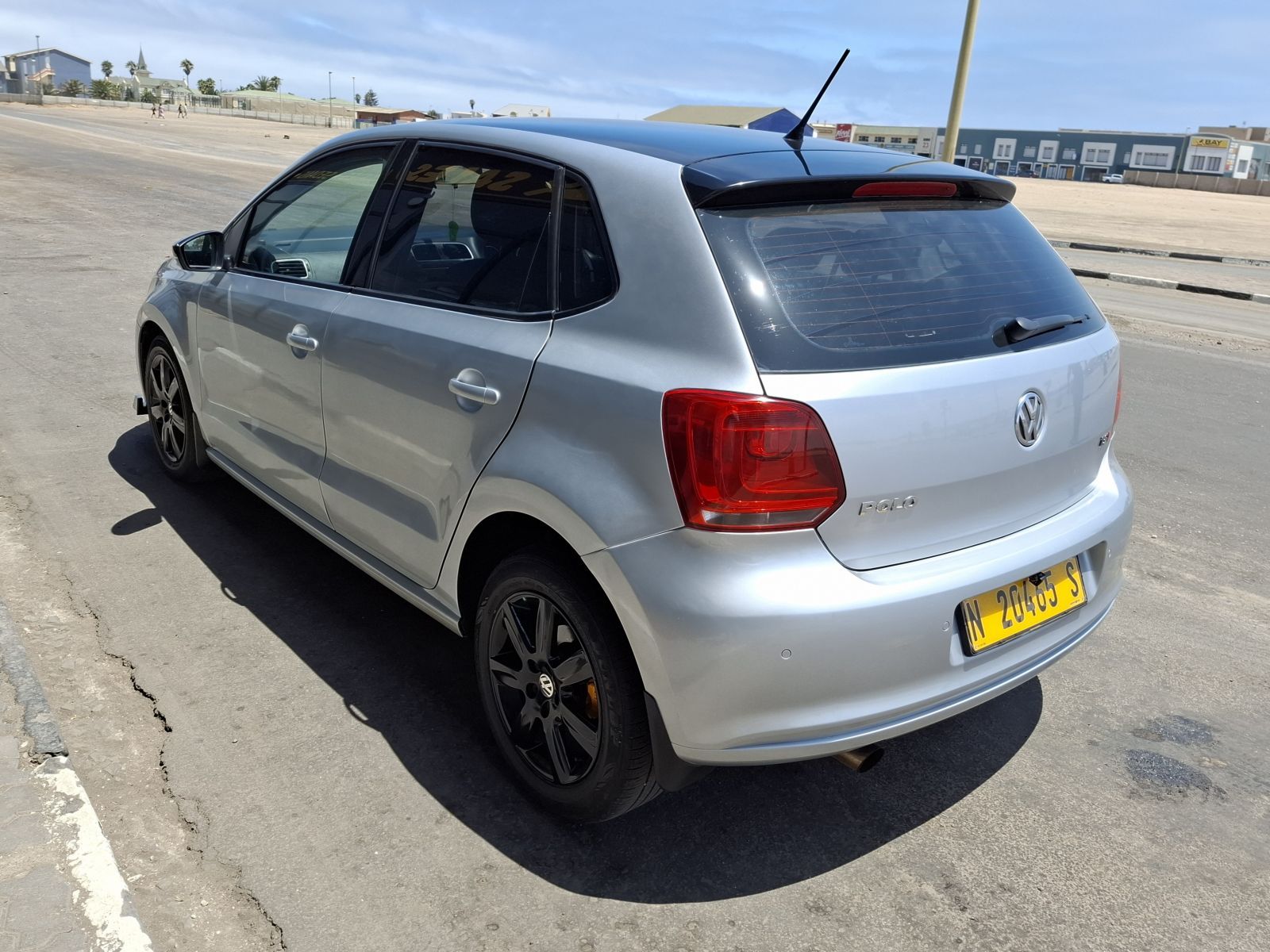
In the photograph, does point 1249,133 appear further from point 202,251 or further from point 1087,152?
point 202,251

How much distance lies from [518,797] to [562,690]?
1.38 ft

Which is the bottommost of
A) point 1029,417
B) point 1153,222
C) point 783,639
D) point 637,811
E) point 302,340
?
point 637,811

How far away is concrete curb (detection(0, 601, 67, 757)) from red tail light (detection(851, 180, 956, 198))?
2781 millimetres

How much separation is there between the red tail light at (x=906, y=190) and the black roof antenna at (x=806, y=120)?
0.34 metres

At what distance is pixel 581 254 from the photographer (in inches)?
109

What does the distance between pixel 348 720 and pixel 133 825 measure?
70 cm

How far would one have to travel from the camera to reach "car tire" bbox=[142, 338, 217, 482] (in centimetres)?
493

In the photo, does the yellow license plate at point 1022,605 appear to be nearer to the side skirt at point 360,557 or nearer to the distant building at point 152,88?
the side skirt at point 360,557

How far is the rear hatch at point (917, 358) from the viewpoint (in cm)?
237

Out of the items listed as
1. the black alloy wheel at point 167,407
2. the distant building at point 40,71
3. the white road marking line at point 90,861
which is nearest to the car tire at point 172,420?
the black alloy wheel at point 167,407

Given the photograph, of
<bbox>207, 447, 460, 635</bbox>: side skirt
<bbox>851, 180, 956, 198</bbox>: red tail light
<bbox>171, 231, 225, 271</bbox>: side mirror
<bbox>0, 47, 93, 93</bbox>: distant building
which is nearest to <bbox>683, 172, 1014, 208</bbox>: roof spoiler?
<bbox>851, 180, 956, 198</bbox>: red tail light

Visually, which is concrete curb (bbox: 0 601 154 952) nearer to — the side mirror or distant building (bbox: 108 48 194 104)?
the side mirror

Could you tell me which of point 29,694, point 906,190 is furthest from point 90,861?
point 906,190

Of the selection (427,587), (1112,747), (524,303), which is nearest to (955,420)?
(524,303)
